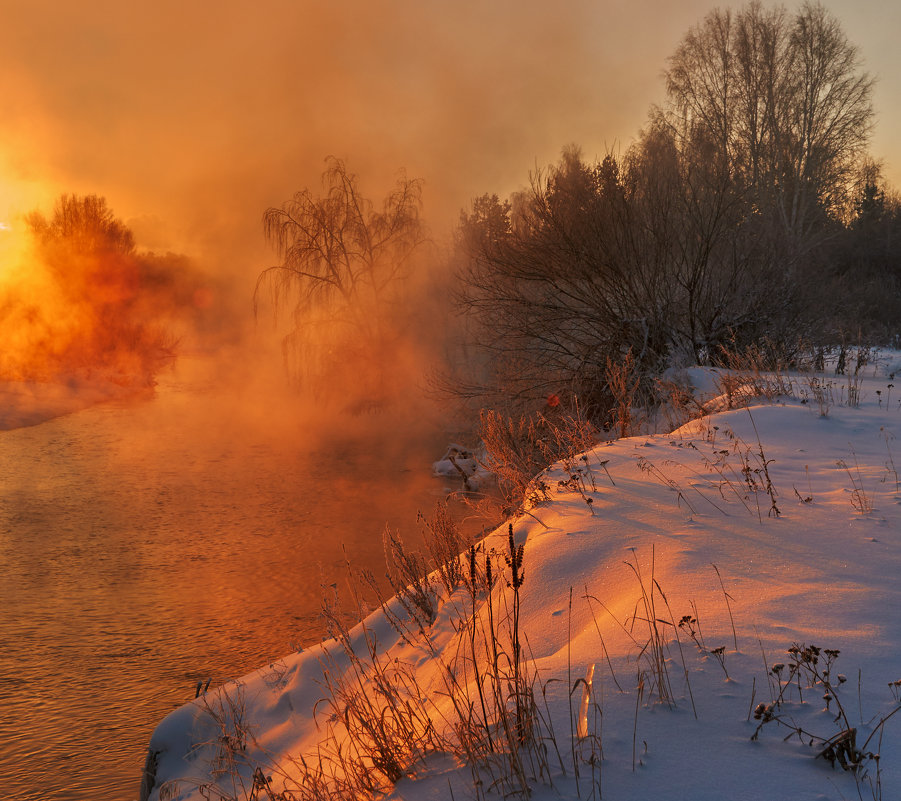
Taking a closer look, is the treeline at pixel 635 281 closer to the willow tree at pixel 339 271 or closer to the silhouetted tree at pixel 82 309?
the willow tree at pixel 339 271

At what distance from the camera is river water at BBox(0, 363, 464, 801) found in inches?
215

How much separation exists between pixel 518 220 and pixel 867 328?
43.2 ft

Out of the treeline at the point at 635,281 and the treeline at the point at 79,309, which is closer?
the treeline at the point at 635,281

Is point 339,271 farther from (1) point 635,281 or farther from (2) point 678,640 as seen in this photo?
(2) point 678,640

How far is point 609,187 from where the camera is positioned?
12906mm

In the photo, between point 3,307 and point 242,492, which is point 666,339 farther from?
point 3,307

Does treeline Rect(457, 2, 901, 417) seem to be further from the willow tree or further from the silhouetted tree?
the silhouetted tree

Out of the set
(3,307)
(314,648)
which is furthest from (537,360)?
(3,307)

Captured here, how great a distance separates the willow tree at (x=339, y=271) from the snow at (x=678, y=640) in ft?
47.9

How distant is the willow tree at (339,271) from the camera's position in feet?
66.7

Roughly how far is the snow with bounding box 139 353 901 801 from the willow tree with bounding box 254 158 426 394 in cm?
1460

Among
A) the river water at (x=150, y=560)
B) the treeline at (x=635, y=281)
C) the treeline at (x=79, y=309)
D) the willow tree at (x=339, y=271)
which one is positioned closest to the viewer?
the river water at (x=150, y=560)

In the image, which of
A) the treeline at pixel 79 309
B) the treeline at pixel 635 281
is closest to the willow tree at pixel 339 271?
the treeline at pixel 635 281

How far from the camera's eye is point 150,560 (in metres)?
9.28
